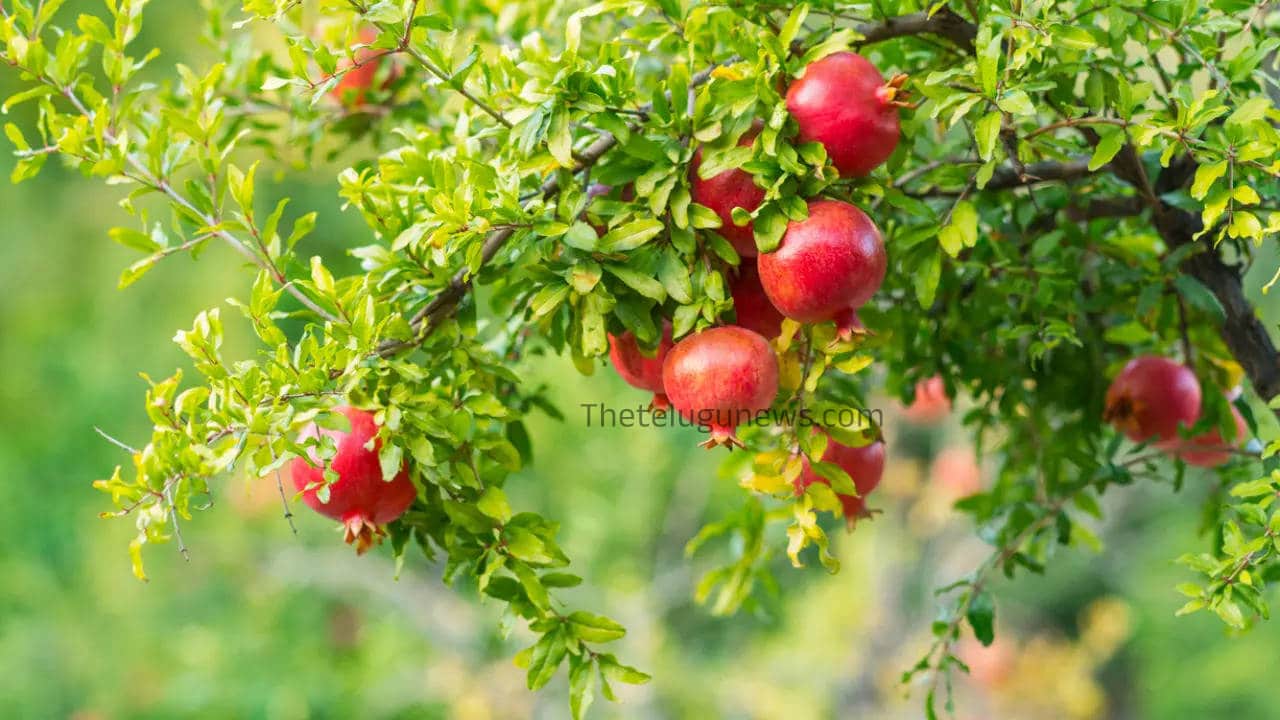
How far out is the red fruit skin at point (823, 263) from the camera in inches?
19.5

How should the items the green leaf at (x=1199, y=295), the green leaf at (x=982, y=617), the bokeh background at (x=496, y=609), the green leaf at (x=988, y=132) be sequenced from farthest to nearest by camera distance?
the bokeh background at (x=496, y=609), the green leaf at (x=982, y=617), the green leaf at (x=1199, y=295), the green leaf at (x=988, y=132)

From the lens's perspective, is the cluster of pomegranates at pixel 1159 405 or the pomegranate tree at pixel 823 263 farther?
the cluster of pomegranates at pixel 1159 405

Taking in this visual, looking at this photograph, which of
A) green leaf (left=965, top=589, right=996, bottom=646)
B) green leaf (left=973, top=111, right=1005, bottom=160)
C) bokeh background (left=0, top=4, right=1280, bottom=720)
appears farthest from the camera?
bokeh background (left=0, top=4, right=1280, bottom=720)

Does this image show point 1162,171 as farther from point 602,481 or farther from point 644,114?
point 602,481

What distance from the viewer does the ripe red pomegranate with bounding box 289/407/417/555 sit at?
20.9 inches

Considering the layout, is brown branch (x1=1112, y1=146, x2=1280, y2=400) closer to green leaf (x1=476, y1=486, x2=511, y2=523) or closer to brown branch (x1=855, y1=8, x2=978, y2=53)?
brown branch (x1=855, y1=8, x2=978, y2=53)

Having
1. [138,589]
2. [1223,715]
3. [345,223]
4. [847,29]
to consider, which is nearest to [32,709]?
[138,589]

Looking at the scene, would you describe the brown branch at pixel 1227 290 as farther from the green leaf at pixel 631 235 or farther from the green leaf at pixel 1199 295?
the green leaf at pixel 631 235

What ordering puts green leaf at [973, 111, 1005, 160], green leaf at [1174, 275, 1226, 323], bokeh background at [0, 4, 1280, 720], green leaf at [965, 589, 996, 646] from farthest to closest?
bokeh background at [0, 4, 1280, 720], green leaf at [965, 589, 996, 646], green leaf at [1174, 275, 1226, 323], green leaf at [973, 111, 1005, 160]

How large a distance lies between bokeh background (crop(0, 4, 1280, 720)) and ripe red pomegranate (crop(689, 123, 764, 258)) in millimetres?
1207

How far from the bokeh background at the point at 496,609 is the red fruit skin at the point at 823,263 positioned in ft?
4.03

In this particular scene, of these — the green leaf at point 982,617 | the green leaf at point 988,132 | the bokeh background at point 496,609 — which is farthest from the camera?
the bokeh background at point 496,609

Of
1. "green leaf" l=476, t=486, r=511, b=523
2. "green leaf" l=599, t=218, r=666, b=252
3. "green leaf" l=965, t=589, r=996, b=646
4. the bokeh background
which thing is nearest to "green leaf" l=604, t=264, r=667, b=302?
"green leaf" l=599, t=218, r=666, b=252

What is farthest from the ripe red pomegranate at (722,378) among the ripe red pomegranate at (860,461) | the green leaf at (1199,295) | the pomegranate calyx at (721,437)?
the green leaf at (1199,295)
